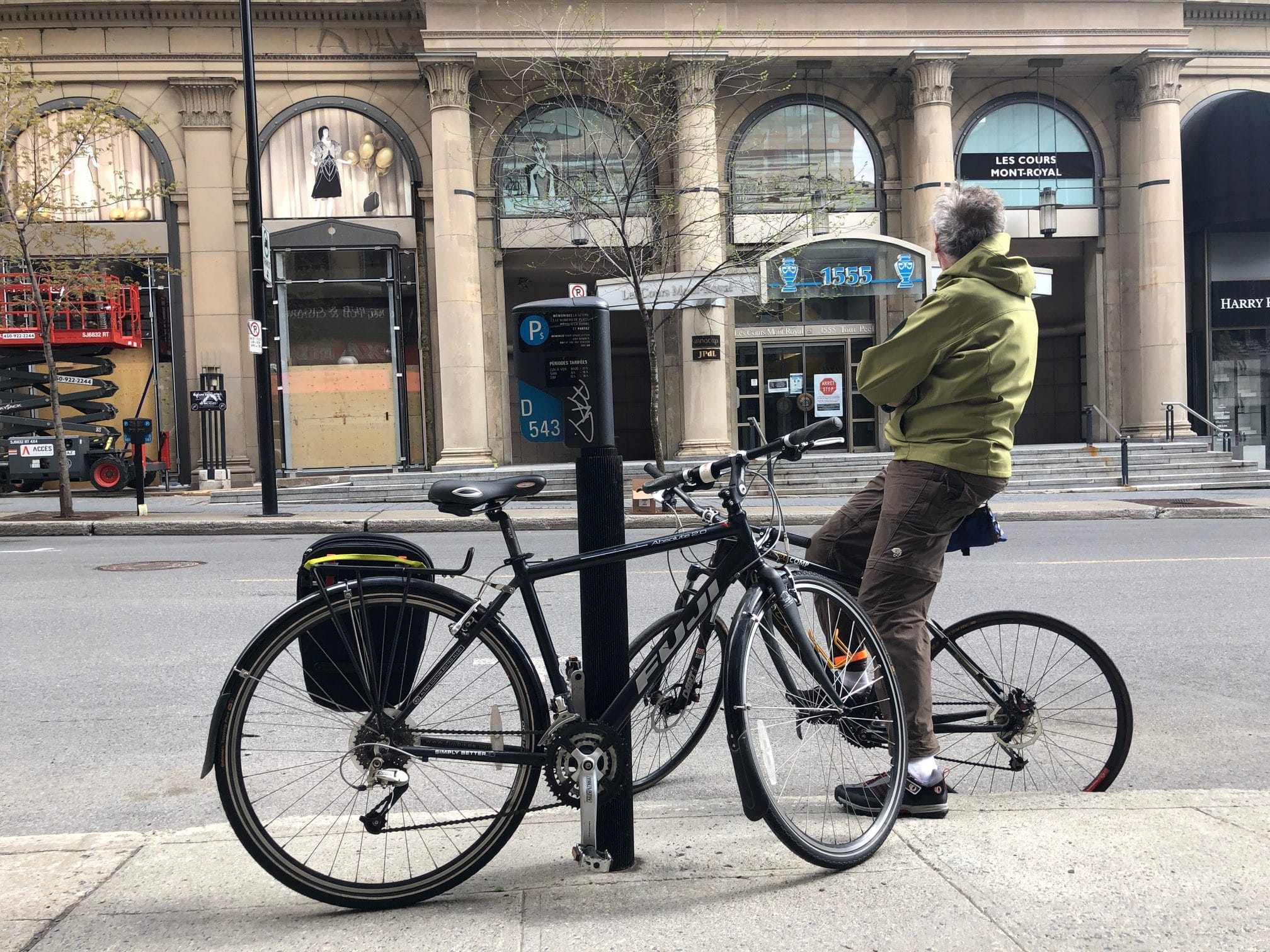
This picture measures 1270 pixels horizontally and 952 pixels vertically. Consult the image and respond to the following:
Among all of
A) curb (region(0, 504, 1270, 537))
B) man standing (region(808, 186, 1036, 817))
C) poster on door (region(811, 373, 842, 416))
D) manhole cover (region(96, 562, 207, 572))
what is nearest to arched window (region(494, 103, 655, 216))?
poster on door (region(811, 373, 842, 416))

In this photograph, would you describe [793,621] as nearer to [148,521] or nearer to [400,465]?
[148,521]

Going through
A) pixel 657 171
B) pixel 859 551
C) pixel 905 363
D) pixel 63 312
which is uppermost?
pixel 657 171

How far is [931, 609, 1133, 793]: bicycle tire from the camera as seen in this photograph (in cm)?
373

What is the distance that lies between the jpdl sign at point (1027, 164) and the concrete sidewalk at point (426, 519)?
40.0ft

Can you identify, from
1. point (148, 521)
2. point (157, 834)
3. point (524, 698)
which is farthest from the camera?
point (148, 521)

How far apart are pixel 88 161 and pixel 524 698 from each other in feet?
82.1

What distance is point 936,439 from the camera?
11.5 ft

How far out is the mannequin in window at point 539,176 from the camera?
24.1 meters

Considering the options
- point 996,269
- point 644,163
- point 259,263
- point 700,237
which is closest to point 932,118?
point 700,237

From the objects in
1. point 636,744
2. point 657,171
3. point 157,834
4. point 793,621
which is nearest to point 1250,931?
point 793,621

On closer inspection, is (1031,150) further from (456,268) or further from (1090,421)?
(456,268)

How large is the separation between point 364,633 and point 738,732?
1.12m

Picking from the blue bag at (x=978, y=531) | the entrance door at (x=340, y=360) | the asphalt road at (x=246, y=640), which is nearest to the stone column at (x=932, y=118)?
the entrance door at (x=340, y=360)

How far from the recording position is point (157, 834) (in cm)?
348
